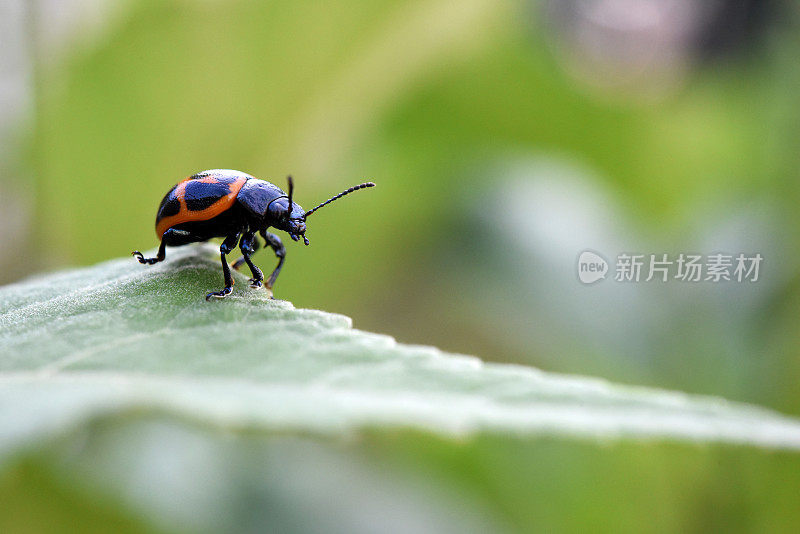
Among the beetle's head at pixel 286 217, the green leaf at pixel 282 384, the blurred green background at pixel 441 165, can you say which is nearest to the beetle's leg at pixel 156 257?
the beetle's head at pixel 286 217

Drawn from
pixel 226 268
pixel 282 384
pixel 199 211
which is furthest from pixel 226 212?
pixel 282 384

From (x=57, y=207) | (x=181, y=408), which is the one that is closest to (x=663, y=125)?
(x=57, y=207)

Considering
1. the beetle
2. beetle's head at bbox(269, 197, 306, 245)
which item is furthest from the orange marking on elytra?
beetle's head at bbox(269, 197, 306, 245)

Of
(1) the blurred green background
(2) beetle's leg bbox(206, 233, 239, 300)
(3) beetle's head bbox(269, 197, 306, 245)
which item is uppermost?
(1) the blurred green background

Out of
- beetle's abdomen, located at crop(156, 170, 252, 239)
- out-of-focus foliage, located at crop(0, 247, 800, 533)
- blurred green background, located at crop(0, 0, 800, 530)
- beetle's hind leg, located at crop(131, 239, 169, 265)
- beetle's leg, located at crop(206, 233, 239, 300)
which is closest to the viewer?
out-of-focus foliage, located at crop(0, 247, 800, 533)

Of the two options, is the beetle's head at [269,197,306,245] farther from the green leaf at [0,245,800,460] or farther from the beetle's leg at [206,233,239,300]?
the green leaf at [0,245,800,460]

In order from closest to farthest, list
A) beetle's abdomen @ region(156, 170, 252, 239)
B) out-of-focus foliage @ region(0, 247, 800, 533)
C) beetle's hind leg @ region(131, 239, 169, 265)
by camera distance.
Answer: out-of-focus foliage @ region(0, 247, 800, 533) → beetle's hind leg @ region(131, 239, 169, 265) → beetle's abdomen @ region(156, 170, 252, 239)

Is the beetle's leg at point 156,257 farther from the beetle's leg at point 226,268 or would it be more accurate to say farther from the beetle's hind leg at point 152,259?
the beetle's leg at point 226,268
